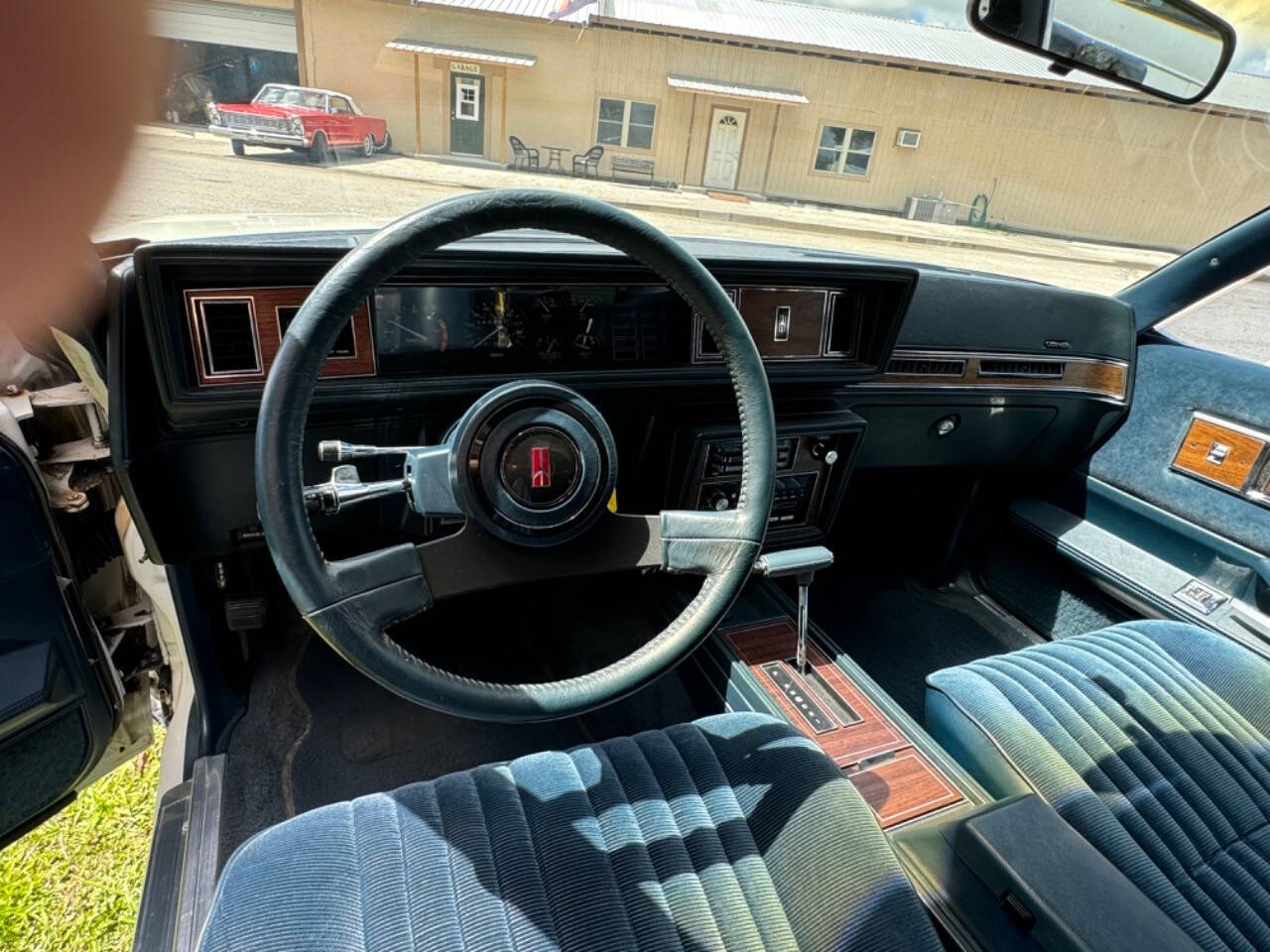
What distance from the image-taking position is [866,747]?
1685 millimetres

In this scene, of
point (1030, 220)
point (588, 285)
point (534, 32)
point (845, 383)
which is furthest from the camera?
point (1030, 220)

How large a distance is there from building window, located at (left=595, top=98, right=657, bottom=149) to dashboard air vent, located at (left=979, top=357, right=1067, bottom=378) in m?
1.37

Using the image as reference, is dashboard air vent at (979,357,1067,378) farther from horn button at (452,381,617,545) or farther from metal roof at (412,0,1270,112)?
horn button at (452,381,617,545)

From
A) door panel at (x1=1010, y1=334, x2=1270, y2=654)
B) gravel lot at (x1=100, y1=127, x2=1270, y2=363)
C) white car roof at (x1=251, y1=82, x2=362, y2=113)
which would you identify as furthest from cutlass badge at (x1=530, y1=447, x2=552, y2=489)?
door panel at (x1=1010, y1=334, x2=1270, y2=654)

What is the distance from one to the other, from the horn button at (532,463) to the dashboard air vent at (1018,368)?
5.79 feet

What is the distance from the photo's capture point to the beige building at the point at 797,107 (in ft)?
6.50

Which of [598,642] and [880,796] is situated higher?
[880,796]

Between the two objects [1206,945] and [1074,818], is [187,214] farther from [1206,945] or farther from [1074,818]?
[1206,945]

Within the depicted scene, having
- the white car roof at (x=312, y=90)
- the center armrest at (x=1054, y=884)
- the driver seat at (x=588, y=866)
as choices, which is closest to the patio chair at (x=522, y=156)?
the white car roof at (x=312, y=90)

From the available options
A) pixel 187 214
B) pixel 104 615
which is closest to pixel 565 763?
pixel 104 615

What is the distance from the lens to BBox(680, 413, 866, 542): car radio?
6.83 feet

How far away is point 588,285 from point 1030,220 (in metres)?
2.19

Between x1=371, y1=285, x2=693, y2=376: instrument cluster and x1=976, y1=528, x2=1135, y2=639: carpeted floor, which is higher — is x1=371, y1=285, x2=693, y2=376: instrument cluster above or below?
above

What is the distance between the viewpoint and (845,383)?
2.19 metres
